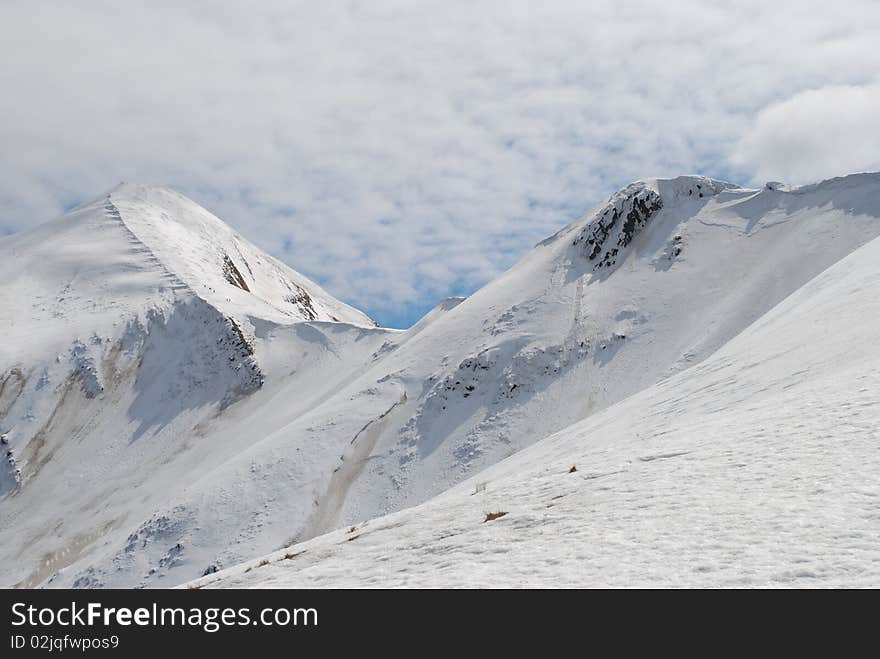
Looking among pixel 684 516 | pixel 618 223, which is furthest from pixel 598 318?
pixel 684 516

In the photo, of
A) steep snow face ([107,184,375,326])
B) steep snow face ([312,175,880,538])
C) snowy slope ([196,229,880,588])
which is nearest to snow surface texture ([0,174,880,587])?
steep snow face ([312,175,880,538])

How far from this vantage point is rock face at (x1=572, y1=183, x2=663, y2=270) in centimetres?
7962

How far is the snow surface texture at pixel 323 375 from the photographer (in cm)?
5556

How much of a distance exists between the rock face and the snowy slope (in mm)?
63314

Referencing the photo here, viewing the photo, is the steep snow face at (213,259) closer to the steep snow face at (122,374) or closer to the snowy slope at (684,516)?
the steep snow face at (122,374)

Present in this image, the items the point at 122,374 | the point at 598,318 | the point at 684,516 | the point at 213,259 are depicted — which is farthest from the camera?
the point at 213,259

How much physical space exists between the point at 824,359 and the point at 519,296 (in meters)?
59.0

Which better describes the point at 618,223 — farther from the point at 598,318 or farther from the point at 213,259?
the point at 213,259

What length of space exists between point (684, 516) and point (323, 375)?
75.5 m

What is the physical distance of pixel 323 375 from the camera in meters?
82.5

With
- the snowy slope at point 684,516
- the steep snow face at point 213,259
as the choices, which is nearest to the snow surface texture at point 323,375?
the steep snow face at point 213,259

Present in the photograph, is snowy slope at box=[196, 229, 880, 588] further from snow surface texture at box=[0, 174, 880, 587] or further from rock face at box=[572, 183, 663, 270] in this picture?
rock face at box=[572, 183, 663, 270]
